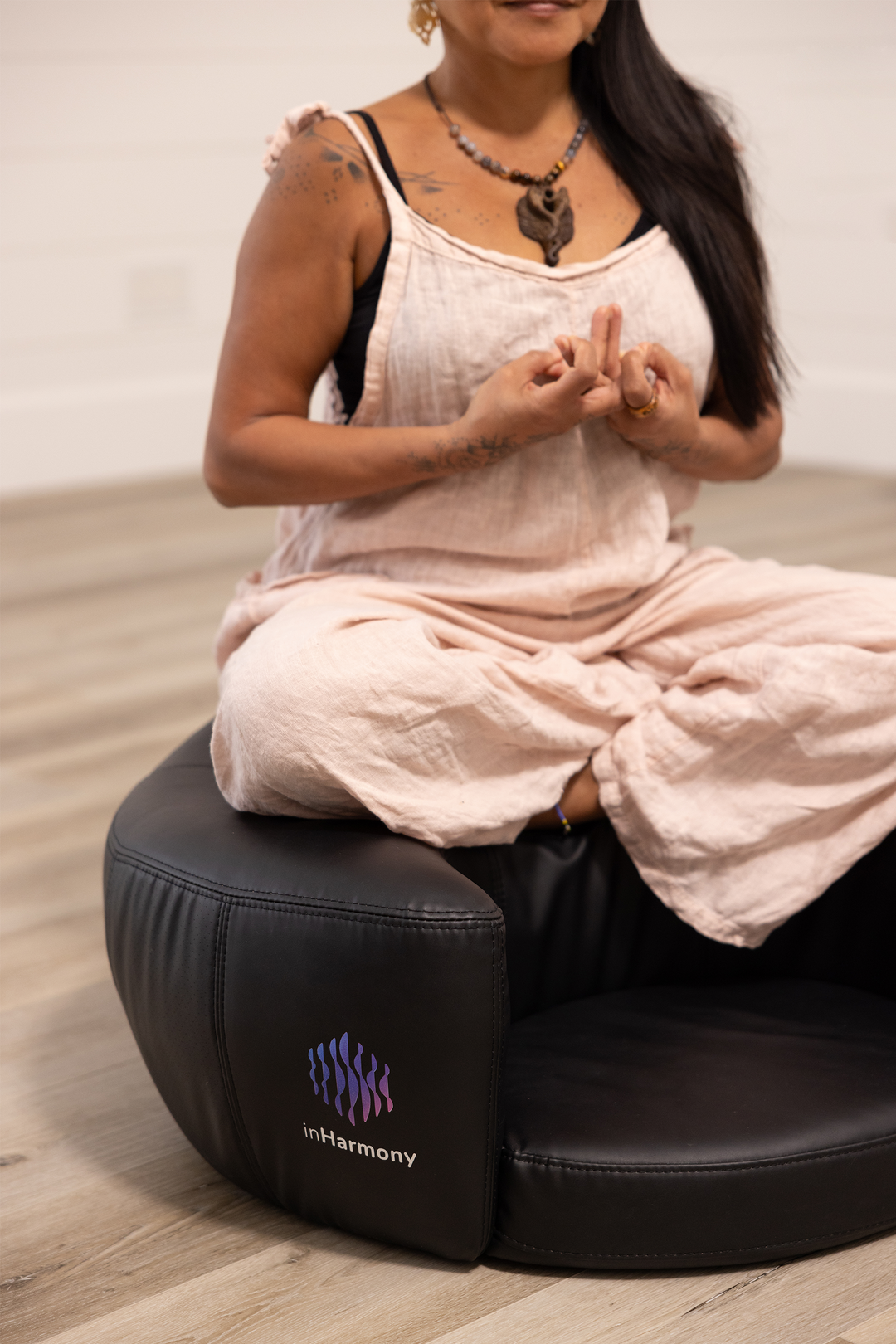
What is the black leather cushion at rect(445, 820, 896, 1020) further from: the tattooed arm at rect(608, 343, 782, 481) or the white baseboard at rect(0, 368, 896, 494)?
the white baseboard at rect(0, 368, 896, 494)

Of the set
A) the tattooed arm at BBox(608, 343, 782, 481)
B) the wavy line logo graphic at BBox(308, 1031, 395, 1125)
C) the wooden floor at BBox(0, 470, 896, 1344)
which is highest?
the tattooed arm at BBox(608, 343, 782, 481)

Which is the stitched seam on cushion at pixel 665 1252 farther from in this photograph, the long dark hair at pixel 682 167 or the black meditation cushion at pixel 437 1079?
the long dark hair at pixel 682 167

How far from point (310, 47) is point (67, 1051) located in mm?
3598

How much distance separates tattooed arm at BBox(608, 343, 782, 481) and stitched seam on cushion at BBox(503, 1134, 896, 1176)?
2.06 ft

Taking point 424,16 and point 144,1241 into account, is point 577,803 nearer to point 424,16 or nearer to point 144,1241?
point 144,1241

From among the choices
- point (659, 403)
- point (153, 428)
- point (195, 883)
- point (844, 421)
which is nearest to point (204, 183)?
point (153, 428)

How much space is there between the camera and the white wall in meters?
4.01

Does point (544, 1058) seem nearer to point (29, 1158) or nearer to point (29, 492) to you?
point (29, 1158)

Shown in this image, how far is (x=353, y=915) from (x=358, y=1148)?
173 mm

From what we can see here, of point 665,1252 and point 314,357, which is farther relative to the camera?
point 314,357

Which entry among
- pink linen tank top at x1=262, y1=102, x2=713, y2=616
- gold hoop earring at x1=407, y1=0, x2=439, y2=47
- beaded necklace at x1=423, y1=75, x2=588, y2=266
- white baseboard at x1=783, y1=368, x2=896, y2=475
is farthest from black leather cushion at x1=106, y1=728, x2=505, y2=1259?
white baseboard at x1=783, y1=368, x2=896, y2=475

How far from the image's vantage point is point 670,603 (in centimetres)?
140

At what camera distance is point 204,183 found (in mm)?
4258

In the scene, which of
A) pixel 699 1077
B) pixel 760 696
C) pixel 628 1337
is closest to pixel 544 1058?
pixel 699 1077
